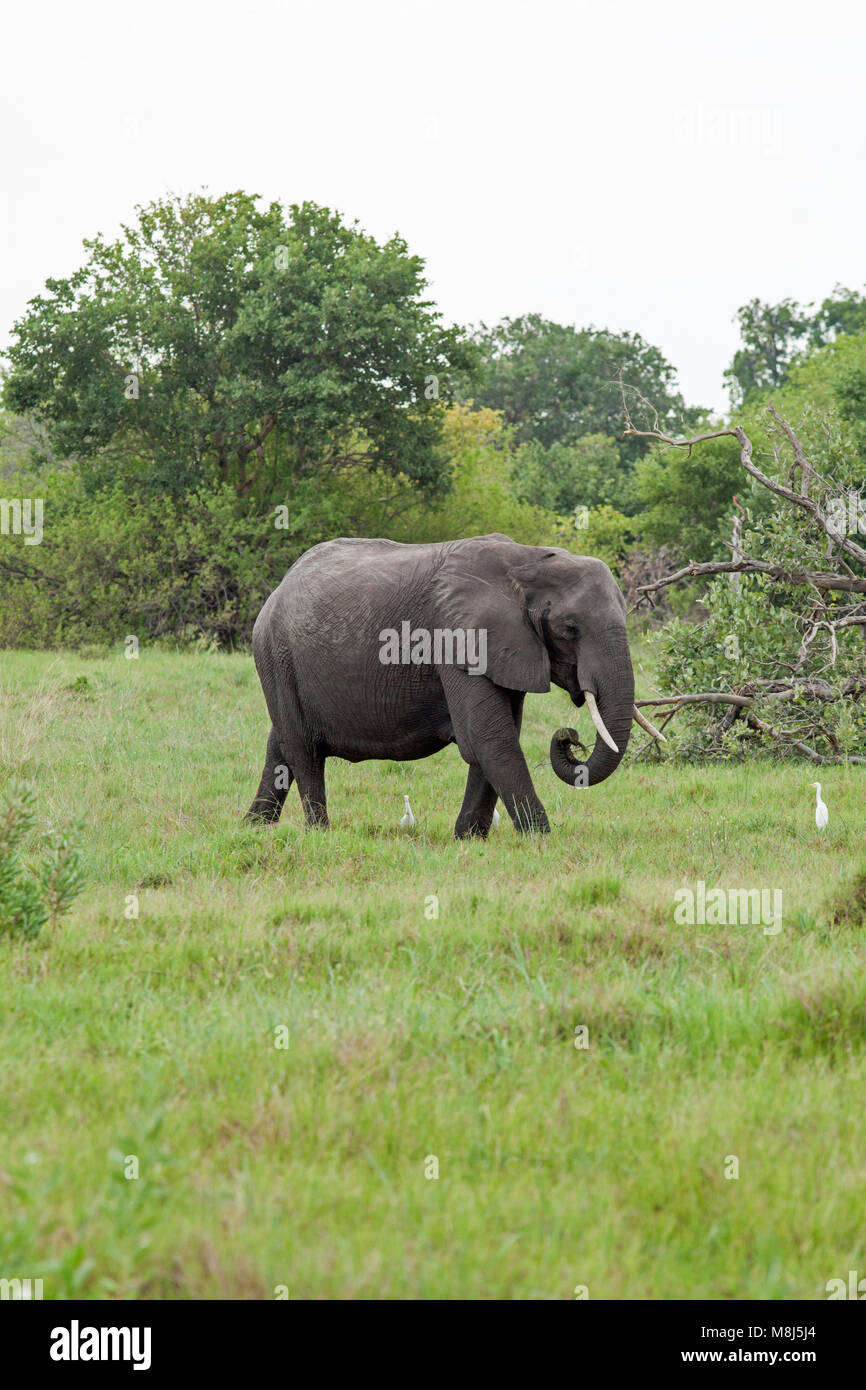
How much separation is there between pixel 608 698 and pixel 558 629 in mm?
657

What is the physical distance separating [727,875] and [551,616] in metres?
2.33

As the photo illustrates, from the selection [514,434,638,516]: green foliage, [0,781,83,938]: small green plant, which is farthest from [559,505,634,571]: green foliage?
[0,781,83,938]: small green plant

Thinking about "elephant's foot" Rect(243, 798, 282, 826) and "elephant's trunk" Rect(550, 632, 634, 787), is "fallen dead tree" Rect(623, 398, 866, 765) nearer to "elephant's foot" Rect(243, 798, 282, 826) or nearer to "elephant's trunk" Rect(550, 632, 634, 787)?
"elephant's trunk" Rect(550, 632, 634, 787)

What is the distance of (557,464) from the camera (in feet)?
148

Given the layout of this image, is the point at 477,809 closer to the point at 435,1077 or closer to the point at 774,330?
the point at 435,1077

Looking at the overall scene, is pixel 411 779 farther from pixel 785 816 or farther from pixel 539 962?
pixel 539 962

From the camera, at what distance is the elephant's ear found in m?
8.55

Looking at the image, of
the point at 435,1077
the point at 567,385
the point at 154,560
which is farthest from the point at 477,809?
the point at 567,385

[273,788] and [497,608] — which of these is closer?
[497,608]

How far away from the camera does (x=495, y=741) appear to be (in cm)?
863

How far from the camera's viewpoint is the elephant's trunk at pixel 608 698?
8211 mm

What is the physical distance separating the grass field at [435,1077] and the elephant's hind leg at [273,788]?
82.7 inches

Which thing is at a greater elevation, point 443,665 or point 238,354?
point 238,354

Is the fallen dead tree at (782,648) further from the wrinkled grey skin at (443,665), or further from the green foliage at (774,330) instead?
the green foliage at (774,330)
